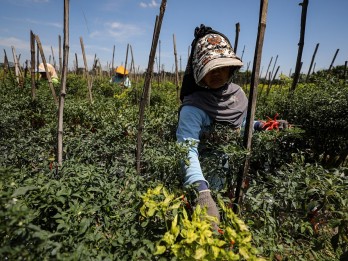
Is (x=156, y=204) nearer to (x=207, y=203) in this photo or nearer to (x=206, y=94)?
(x=207, y=203)

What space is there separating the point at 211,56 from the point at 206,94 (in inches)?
10.5

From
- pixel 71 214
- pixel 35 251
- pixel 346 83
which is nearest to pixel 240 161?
pixel 71 214

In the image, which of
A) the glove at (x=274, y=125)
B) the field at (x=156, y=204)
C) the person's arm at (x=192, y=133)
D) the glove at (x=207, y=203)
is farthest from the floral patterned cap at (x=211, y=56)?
the glove at (x=207, y=203)

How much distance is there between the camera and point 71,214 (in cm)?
110

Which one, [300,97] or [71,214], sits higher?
[300,97]

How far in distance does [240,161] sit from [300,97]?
244 cm

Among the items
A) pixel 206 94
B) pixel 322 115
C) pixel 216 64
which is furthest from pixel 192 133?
pixel 322 115

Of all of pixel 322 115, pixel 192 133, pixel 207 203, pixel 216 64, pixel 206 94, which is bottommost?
pixel 207 203

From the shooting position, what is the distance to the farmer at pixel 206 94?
4.86ft

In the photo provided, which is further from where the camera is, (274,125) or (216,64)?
(274,125)

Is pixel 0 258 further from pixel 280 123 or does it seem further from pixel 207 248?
pixel 280 123

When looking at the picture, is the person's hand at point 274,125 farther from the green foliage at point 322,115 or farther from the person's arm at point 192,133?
the green foliage at point 322,115

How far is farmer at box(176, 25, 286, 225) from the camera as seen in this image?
4.86ft

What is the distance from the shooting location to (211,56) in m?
1.52
